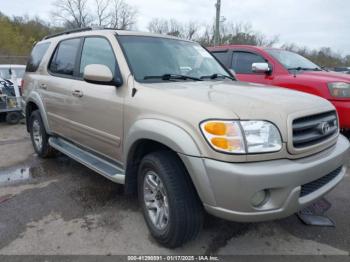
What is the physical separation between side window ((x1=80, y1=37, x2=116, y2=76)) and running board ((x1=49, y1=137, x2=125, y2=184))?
99cm

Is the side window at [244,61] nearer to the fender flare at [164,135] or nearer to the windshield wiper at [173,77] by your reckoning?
the windshield wiper at [173,77]

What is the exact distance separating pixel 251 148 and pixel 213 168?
297 mm

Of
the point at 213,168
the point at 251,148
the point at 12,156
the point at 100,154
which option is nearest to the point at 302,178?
the point at 251,148

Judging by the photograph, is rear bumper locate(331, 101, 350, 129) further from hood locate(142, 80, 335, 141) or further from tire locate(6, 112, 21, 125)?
tire locate(6, 112, 21, 125)

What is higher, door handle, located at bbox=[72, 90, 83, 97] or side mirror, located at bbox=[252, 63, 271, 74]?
side mirror, located at bbox=[252, 63, 271, 74]

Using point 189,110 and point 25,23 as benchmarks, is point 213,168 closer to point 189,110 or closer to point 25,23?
point 189,110

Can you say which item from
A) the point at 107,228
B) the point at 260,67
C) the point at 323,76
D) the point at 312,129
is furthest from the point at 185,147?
the point at 323,76

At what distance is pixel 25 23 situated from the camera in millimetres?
48062

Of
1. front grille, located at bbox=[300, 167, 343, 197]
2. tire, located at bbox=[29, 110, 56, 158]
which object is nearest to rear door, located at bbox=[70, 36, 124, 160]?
tire, located at bbox=[29, 110, 56, 158]

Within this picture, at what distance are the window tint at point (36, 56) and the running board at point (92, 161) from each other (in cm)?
129

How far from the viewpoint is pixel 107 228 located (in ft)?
10.5

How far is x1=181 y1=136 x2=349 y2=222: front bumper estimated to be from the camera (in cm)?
224

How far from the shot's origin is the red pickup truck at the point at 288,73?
5.28 m

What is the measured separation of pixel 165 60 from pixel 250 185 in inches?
72.0
